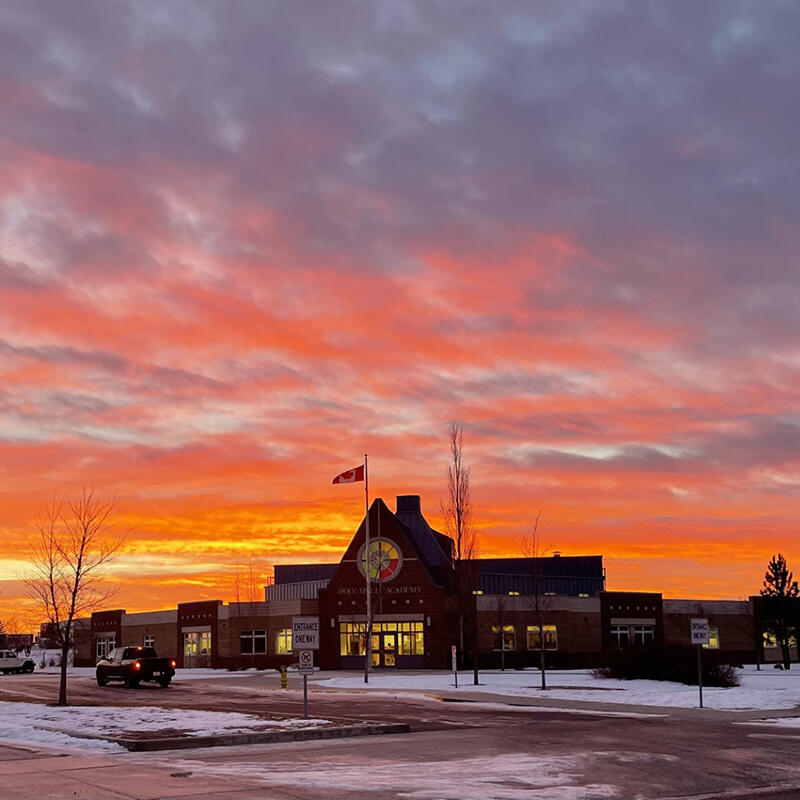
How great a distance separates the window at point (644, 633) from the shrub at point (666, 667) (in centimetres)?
2441

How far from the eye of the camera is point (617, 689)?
35.7 m

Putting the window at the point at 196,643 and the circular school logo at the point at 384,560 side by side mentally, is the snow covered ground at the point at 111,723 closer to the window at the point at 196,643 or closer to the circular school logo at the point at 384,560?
the circular school logo at the point at 384,560

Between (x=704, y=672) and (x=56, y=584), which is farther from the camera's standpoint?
(x=704, y=672)

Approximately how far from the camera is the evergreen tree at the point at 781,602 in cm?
6407

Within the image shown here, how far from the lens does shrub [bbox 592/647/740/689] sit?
3794 cm

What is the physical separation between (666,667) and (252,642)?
3542 centimetres

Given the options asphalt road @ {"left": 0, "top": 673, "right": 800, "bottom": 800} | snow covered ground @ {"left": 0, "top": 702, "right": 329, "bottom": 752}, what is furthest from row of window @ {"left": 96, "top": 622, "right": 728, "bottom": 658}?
asphalt road @ {"left": 0, "top": 673, "right": 800, "bottom": 800}

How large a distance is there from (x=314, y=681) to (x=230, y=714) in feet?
74.1

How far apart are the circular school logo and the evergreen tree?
23975 mm

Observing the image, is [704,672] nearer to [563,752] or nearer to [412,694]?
[412,694]

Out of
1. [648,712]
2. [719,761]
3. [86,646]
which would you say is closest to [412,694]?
[648,712]

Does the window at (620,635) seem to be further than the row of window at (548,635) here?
Yes

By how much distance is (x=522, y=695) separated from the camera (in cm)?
3406

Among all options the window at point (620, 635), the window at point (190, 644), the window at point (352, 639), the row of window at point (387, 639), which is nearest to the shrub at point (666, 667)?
the row of window at point (387, 639)
